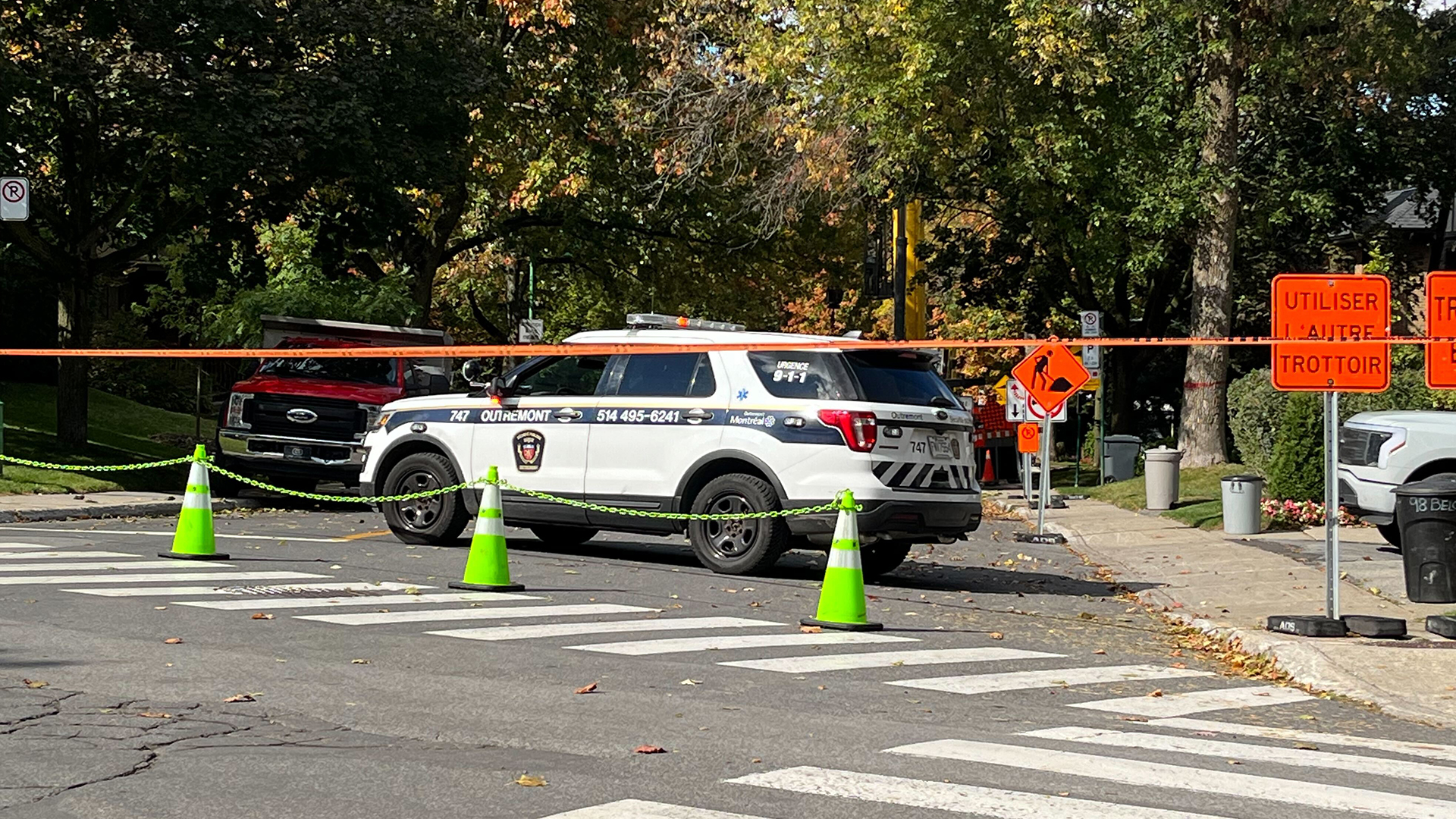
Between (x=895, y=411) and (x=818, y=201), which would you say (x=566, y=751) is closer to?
(x=895, y=411)

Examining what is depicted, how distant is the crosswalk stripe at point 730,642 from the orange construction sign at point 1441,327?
382 centimetres

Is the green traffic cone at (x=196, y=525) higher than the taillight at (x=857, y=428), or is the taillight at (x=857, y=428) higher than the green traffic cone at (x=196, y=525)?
the taillight at (x=857, y=428)

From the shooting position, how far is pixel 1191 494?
90.1ft

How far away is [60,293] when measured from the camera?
88.5 feet

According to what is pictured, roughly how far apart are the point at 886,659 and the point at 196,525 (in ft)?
21.9

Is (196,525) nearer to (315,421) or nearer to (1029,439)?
(315,421)

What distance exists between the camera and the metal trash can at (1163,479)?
84.5ft

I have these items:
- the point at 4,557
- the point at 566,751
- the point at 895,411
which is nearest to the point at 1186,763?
the point at 566,751

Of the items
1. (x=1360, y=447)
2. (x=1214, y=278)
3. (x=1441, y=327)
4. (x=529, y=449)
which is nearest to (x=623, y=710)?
(x=1441, y=327)

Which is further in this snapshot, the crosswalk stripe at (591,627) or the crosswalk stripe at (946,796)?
the crosswalk stripe at (591,627)

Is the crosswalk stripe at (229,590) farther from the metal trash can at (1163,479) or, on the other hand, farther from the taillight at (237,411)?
the metal trash can at (1163,479)

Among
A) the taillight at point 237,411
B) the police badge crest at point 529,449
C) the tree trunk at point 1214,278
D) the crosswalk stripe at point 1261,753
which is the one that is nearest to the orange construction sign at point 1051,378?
the police badge crest at point 529,449

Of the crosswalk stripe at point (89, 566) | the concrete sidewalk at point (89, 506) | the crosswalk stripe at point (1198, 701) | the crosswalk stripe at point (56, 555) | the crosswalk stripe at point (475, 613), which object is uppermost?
the concrete sidewalk at point (89, 506)

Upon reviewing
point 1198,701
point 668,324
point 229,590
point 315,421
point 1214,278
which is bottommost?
point 1198,701
